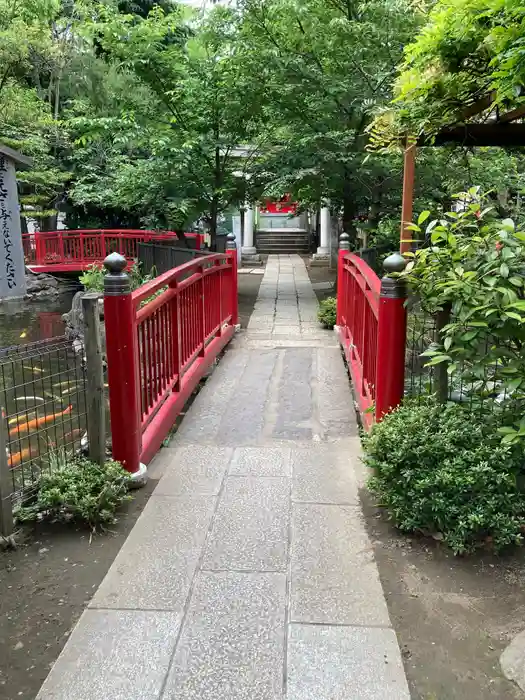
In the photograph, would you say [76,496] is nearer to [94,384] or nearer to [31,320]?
[94,384]

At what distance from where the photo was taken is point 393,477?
3014mm

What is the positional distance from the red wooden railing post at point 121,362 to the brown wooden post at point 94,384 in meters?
0.06

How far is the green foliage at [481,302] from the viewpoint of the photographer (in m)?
2.76

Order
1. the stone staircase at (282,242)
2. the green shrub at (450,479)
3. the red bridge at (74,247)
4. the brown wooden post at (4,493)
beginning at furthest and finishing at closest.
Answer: the stone staircase at (282,242) < the red bridge at (74,247) < the brown wooden post at (4,493) < the green shrub at (450,479)

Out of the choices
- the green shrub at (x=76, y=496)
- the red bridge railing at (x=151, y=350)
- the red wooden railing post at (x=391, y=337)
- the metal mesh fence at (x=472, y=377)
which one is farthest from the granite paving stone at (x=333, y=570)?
the red bridge railing at (x=151, y=350)

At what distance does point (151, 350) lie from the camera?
413 cm

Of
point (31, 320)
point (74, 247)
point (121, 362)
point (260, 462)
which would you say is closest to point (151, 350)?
point (121, 362)

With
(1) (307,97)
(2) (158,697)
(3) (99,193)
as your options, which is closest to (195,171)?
(1) (307,97)

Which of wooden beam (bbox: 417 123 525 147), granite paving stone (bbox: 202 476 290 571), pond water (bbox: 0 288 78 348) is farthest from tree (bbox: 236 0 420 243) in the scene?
granite paving stone (bbox: 202 476 290 571)

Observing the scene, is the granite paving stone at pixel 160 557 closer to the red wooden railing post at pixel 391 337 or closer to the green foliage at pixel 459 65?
the red wooden railing post at pixel 391 337

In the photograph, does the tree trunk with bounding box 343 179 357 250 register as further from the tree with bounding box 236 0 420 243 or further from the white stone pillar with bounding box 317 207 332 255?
the white stone pillar with bounding box 317 207 332 255

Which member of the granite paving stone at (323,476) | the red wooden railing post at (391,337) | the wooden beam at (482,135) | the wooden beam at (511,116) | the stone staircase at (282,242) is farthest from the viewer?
the stone staircase at (282,242)

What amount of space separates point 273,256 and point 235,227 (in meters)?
1.78

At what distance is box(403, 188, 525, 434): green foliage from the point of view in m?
2.76
